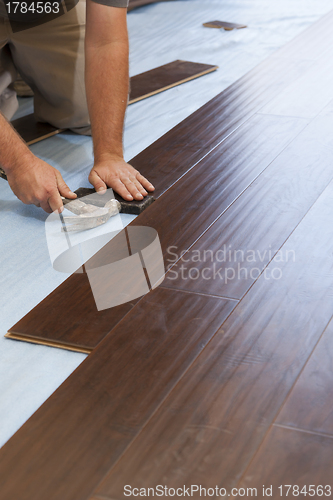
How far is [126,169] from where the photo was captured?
6.56ft

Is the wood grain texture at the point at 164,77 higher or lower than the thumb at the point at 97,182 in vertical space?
lower

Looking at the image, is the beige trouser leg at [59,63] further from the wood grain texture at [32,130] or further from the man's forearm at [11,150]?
the man's forearm at [11,150]

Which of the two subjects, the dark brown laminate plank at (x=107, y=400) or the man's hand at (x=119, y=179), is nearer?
the dark brown laminate plank at (x=107, y=400)

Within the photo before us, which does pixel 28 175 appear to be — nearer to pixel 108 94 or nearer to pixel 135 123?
pixel 108 94

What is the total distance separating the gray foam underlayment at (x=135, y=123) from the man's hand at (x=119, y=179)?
0.37 ft

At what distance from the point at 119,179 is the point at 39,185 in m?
0.31

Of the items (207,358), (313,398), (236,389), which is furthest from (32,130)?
(313,398)

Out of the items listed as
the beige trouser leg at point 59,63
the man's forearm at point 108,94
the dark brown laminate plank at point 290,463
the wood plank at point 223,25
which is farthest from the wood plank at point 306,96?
the dark brown laminate plank at point 290,463

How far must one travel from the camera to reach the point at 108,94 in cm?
209

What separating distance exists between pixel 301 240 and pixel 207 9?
401 centimetres

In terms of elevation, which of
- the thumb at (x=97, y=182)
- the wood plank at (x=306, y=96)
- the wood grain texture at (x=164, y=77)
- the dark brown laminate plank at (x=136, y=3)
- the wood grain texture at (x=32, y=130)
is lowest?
the wood plank at (x=306, y=96)

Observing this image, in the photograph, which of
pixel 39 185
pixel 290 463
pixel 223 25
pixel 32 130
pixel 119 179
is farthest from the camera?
pixel 223 25

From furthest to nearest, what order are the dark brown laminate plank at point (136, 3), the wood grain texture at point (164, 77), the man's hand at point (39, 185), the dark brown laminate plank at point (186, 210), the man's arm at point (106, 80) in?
1. the dark brown laminate plank at point (136, 3)
2. the wood grain texture at point (164, 77)
3. the man's arm at point (106, 80)
4. the man's hand at point (39, 185)
5. the dark brown laminate plank at point (186, 210)

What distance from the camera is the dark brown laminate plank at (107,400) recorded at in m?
0.98
